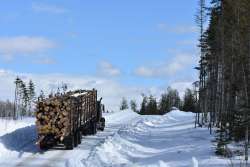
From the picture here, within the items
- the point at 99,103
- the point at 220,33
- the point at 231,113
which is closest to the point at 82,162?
the point at 231,113

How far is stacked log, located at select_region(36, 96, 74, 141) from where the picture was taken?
30016 mm

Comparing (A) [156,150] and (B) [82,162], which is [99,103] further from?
(B) [82,162]

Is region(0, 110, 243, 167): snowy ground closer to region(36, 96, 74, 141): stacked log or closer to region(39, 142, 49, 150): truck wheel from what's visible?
region(39, 142, 49, 150): truck wheel

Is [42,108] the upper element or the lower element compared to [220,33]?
lower

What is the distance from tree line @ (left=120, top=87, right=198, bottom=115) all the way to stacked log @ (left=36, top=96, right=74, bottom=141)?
78.3 m

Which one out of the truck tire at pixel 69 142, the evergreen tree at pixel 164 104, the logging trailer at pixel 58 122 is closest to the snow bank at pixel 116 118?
the logging trailer at pixel 58 122

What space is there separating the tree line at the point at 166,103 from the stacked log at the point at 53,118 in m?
78.3

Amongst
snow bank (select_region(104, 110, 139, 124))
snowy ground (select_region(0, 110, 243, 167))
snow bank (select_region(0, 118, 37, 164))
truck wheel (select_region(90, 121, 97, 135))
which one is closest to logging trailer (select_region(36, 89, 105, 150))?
snowy ground (select_region(0, 110, 243, 167))

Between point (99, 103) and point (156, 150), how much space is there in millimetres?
17263

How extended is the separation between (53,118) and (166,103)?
119 m

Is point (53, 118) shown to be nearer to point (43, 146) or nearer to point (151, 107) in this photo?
point (43, 146)

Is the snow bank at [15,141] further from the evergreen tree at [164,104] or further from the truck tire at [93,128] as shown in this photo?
the evergreen tree at [164,104]

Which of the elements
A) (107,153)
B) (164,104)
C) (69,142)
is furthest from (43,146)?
(164,104)

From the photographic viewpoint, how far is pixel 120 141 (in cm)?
3284
